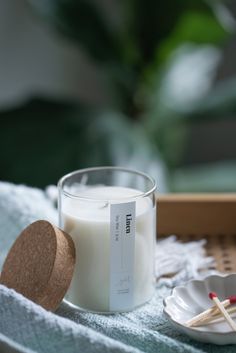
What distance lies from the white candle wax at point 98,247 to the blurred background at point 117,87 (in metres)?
0.63

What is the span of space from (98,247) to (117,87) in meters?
0.99

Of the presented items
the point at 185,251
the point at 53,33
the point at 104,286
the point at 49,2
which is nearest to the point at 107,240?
the point at 104,286

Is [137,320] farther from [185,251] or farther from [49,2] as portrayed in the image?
[49,2]

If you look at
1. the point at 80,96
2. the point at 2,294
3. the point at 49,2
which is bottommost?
the point at 80,96

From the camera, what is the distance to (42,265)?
61 centimetres

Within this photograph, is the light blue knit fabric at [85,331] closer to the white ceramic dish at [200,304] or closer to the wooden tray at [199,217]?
the white ceramic dish at [200,304]

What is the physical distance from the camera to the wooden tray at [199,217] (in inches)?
31.9

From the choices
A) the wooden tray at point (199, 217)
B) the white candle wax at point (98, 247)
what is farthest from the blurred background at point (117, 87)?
the white candle wax at point (98, 247)

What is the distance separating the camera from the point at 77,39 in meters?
1.50

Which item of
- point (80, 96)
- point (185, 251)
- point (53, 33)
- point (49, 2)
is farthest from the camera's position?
point (80, 96)

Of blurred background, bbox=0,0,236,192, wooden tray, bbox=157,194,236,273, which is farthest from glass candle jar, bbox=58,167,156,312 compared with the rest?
blurred background, bbox=0,0,236,192

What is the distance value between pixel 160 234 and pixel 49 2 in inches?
30.0

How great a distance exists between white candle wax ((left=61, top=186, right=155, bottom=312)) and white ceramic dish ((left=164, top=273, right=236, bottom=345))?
0.04 metres

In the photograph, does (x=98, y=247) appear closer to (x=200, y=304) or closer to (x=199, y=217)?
(x=200, y=304)
